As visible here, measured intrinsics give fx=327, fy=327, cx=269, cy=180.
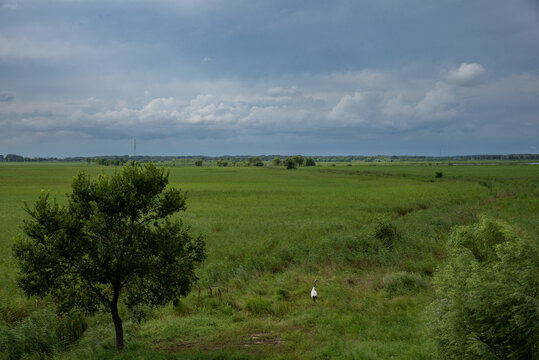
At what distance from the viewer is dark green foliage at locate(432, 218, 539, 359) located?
781 cm

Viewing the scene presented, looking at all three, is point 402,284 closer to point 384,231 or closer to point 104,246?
point 384,231

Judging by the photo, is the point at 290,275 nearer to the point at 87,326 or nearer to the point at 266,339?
the point at 266,339

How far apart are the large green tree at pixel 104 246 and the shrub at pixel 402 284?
11.1 m

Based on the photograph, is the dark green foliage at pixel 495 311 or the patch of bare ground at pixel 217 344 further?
the patch of bare ground at pixel 217 344

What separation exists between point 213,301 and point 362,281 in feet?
30.5

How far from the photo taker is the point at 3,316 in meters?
16.5

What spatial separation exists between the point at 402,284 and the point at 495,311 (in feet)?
36.8

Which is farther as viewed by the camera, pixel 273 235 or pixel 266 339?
pixel 273 235

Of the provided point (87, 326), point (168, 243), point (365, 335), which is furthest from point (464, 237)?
point (87, 326)

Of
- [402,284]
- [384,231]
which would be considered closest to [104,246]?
[402,284]

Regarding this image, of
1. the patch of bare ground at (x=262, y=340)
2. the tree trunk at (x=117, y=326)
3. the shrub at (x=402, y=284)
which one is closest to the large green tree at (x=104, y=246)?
the tree trunk at (x=117, y=326)

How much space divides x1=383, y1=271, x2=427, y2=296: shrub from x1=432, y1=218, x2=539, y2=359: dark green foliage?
901 cm

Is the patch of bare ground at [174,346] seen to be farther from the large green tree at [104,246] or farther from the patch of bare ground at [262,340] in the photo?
the patch of bare ground at [262,340]

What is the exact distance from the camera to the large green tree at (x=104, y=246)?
39.2ft
